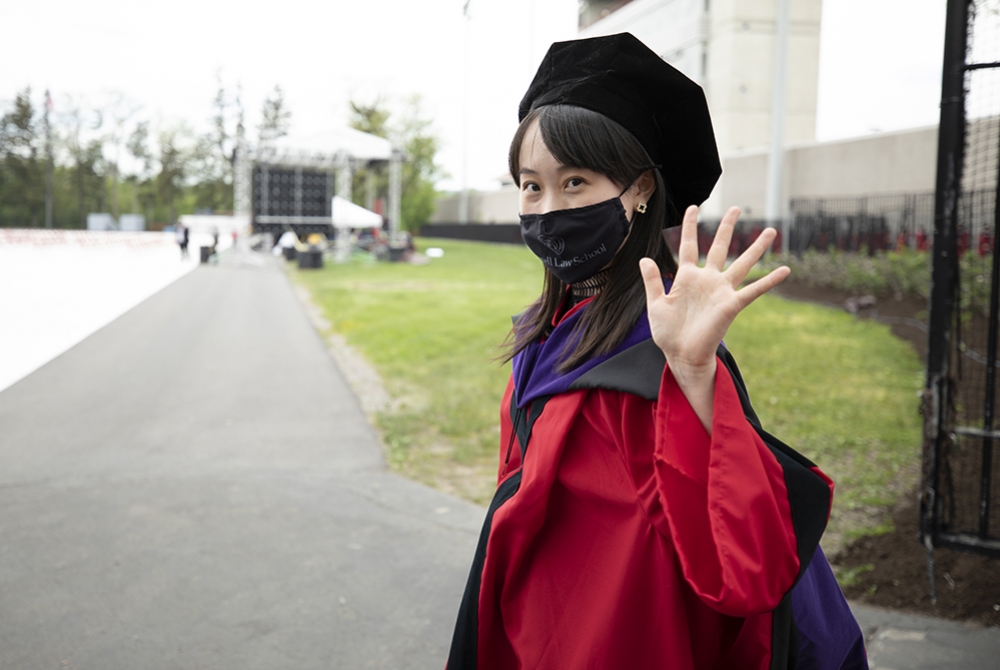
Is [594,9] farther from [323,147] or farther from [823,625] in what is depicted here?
[823,625]

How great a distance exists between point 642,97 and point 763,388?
7.23 m

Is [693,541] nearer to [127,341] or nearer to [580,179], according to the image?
[580,179]

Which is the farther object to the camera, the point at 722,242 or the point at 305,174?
the point at 305,174

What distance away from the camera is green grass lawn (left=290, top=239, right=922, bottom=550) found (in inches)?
230

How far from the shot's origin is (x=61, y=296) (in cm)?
1647

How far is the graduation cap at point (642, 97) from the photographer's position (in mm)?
1632

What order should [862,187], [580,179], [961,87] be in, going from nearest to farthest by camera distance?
[580,179] < [961,87] < [862,187]

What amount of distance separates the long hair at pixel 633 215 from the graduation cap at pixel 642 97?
0.03 meters

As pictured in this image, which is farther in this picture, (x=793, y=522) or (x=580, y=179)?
(x=580, y=179)

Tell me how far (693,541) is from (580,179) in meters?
0.75

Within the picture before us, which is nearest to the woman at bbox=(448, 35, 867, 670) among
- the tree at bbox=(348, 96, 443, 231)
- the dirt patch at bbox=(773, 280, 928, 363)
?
the dirt patch at bbox=(773, 280, 928, 363)

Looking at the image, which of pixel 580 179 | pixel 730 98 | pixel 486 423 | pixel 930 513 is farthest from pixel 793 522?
pixel 730 98

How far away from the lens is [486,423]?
724 cm

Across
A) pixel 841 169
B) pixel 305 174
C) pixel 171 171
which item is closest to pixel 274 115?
pixel 171 171
